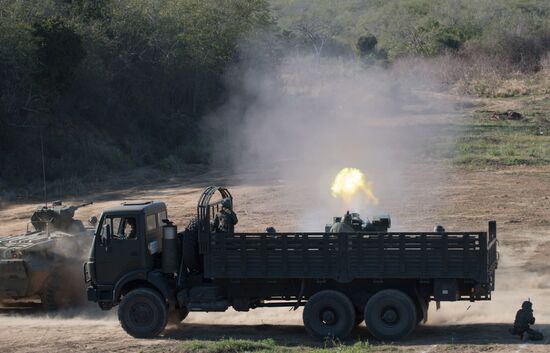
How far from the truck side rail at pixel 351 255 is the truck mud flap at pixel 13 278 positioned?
4.78 meters

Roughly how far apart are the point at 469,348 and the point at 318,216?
46.5 ft

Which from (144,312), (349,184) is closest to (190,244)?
(144,312)

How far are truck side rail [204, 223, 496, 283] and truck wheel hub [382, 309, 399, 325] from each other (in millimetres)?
580

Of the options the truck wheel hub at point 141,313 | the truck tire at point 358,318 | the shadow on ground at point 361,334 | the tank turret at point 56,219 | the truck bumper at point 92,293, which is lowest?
the shadow on ground at point 361,334

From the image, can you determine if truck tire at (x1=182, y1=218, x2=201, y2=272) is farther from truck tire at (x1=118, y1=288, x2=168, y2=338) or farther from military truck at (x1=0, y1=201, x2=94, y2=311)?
military truck at (x1=0, y1=201, x2=94, y2=311)

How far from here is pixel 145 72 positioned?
49.3 meters

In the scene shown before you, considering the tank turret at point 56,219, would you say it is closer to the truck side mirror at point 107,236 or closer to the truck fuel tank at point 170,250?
the truck side mirror at point 107,236

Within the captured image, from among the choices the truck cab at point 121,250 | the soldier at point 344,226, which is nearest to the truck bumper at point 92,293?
the truck cab at point 121,250

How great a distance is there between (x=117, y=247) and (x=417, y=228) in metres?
13.3

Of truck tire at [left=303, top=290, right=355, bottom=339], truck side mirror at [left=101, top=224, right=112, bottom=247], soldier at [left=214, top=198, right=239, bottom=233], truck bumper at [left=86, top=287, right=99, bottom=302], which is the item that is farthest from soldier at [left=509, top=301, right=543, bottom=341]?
truck bumper at [left=86, top=287, right=99, bottom=302]

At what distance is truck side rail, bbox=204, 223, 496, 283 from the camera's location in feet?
51.9

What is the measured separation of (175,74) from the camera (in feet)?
162

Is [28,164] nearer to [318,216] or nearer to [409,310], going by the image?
[318,216]

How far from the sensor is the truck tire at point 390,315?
52.3 feet
